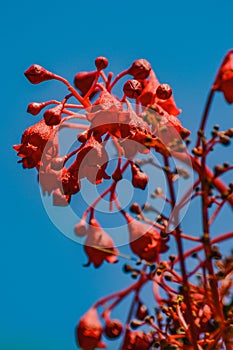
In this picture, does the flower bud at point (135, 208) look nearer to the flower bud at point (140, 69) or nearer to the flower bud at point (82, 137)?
the flower bud at point (82, 137)

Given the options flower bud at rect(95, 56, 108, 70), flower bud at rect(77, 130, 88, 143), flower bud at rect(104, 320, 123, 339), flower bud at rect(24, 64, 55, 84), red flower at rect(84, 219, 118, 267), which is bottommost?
flower bud at rect(104, 320, 123, 339)

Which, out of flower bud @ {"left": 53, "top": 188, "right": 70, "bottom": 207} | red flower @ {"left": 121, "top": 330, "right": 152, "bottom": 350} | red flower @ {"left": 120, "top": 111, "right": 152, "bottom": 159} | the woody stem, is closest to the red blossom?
red flower @ {"left": 120, "top": 111, "right": 152, "bottom": 159}

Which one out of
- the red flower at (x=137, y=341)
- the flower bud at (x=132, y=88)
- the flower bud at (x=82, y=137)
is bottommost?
the red flower at (x=137, y=341)

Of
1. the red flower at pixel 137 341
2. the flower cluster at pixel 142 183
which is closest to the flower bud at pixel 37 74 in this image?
the flower cluster at pixel 142 183

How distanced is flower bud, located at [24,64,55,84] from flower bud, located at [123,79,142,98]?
43 centimetres

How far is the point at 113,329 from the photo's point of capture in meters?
3.14

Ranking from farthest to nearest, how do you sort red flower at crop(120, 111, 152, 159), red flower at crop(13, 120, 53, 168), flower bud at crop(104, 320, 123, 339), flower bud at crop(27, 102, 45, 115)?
1. flower bud at crop(27, 102, 45, 115)
2. red flower at crop(13, 120, 53, 168)
3. flower bud at crop(104, 320, 123, 339)
4. red flower at crop(120, 111, 152, 159)

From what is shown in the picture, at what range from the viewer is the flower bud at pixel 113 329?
3.14 metres

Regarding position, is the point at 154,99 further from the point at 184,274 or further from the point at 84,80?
the point at 184,274

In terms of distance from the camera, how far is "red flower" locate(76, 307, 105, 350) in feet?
10.1

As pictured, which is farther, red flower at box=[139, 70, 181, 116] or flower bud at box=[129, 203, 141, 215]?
red flower at box=[139, 70, 181, 116]

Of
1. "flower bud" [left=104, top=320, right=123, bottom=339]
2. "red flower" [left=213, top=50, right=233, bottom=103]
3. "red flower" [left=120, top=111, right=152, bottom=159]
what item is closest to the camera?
"red flower" [left=213, top=50, right=233, bottom=103]

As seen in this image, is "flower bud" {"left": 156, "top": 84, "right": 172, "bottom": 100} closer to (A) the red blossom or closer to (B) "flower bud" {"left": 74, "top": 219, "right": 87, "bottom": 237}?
(A) the red blossom

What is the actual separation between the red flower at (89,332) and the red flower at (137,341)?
118 millimetres
